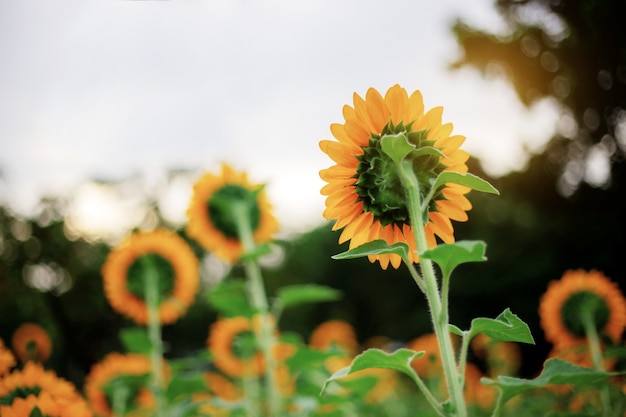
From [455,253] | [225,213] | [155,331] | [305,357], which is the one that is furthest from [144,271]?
[455,253]

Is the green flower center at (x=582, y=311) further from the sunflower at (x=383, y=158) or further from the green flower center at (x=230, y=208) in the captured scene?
the sunflower at (x=383, y=158)

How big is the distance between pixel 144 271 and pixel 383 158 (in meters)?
2.09

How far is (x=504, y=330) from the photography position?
0.86 meters

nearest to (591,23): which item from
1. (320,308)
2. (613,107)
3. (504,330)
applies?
(613,107)

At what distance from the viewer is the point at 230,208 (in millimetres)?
2523

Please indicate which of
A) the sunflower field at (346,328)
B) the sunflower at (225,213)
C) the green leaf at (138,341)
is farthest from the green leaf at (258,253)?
the green leaf at (138,341)

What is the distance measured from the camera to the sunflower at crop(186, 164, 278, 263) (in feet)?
8.35

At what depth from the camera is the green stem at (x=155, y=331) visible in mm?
2377

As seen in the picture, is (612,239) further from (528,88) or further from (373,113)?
(373,113)

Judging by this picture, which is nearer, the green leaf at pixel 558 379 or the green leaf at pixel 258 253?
the green leaf at pixel 558 379

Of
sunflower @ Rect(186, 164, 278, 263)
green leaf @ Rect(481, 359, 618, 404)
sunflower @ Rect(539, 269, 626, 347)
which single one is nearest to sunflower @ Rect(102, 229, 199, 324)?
sunflower @ Rect(186, 164, 278, 263)

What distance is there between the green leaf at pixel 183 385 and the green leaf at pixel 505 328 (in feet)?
5.38

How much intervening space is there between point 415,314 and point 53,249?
9351 millimetres

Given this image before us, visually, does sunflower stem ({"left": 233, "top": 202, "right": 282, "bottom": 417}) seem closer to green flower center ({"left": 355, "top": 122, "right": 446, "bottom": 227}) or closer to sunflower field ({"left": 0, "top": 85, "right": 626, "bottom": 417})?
sunflower field ({"left": 0, "top": 85, "right": 626, "bottom": 417})
